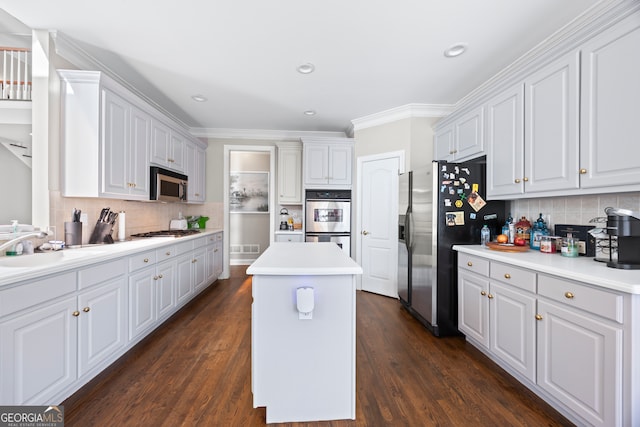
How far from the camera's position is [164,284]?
281cm

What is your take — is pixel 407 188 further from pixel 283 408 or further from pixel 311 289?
pixel 283 408

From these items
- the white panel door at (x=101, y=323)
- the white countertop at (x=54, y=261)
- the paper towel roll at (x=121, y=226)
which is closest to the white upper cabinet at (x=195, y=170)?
the paper towel roll at (x=121, y=226)

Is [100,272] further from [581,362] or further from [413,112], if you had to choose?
[413,112]

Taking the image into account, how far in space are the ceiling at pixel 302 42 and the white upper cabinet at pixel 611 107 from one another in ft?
1.60

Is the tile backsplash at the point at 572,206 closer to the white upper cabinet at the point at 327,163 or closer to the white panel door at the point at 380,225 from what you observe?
the white panel door at the point at 380,225

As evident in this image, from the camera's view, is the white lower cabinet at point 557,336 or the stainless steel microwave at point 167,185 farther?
the stainless steel microwave at point 167,185

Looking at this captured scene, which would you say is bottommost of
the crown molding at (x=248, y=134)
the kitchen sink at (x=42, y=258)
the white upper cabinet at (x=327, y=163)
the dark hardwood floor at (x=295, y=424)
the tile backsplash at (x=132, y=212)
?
the dark hardwood floor at (x=295, y=424)

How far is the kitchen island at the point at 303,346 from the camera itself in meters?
1.53

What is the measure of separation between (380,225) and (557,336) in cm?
248

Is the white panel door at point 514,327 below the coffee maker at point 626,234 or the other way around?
below

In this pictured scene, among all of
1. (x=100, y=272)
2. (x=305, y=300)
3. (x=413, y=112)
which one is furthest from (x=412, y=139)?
(x=100, y=272)

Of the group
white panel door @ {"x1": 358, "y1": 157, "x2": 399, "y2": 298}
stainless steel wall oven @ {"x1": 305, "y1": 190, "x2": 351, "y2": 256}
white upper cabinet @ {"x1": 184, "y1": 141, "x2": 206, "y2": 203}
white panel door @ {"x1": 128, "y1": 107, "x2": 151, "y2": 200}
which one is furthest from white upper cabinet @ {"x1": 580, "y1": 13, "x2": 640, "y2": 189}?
white upper cabinet @ {"x1": 184, "y1": 141, "x2": 206, "y2": 203}

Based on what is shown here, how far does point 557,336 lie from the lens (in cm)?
155

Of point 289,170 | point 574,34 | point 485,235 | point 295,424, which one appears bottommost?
point 295,424
